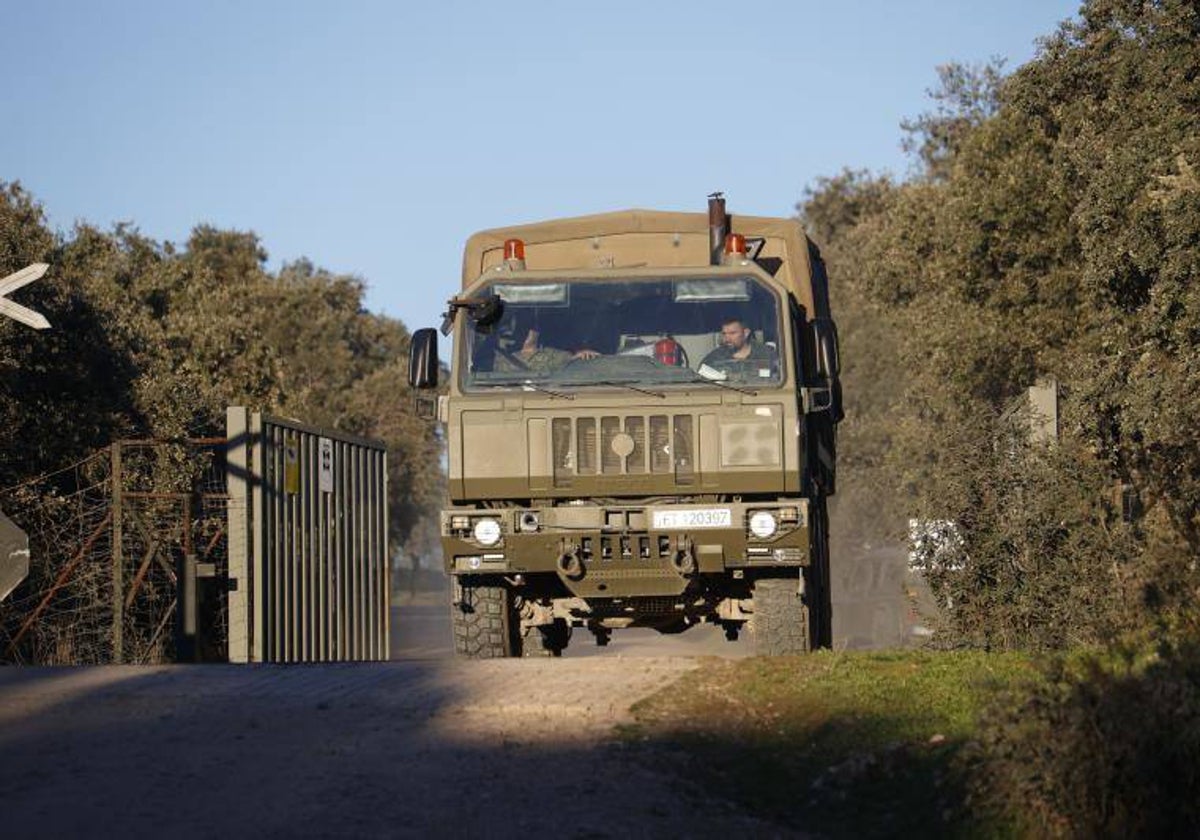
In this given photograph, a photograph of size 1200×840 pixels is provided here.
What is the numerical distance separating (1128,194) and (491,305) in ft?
33.8

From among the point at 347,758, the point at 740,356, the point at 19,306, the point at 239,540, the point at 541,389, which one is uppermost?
the point at 19,306

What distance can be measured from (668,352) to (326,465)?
228 inches

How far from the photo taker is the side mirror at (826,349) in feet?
45.6

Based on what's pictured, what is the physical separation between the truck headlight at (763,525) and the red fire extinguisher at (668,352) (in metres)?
1.26

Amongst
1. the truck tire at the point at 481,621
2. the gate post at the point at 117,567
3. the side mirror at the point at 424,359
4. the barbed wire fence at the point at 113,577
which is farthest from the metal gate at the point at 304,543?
the side mirror at the point at 424,359

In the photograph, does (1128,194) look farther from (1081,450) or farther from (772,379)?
(772,379)

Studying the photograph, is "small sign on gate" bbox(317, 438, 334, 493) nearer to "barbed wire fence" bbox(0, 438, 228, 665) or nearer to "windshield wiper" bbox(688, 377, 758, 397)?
"barbed wire fence" bbox(0, 438, 228, 665)

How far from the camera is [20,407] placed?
2648cm

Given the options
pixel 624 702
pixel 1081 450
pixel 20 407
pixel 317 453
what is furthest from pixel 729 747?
pixel 20 407

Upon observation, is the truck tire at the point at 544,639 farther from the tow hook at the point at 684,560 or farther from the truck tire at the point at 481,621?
the tow hook at the point at 684,560

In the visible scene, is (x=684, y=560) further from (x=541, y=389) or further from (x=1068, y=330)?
(x=1068, y=330)

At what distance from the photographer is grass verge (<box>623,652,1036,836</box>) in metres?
8.11

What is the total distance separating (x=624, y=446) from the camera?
13.4 meters

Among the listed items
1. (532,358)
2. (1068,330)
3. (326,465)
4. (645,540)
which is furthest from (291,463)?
(1068,330)
